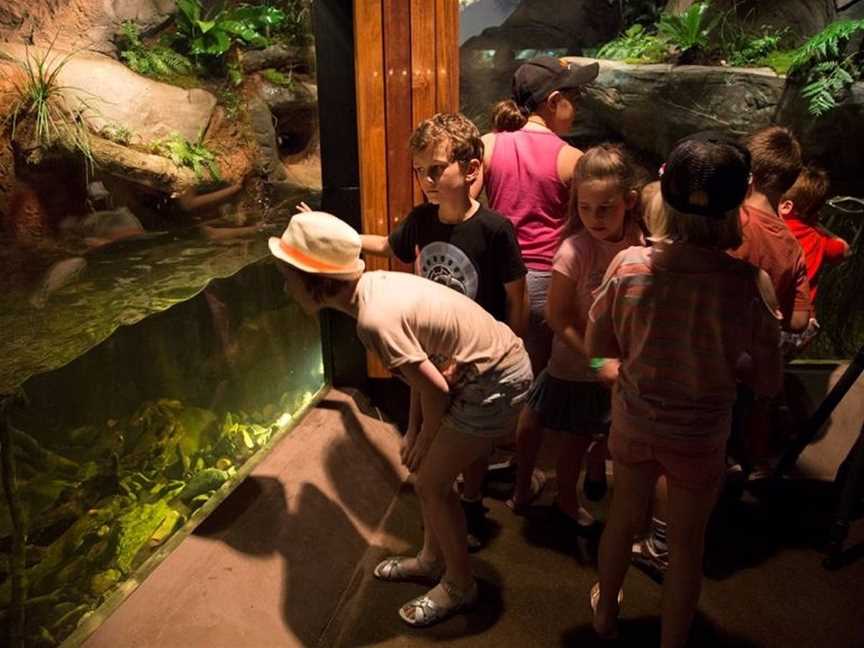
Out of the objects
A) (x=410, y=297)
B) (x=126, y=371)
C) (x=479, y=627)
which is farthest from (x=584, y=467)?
(x=126, y=371)

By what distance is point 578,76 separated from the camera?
272 centimetres

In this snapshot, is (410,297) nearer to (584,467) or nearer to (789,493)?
(584,467)

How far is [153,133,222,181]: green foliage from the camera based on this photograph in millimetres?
3363

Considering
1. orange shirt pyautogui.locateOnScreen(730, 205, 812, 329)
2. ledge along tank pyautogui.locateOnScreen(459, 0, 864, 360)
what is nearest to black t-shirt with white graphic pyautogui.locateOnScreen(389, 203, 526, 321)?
orange shirt pyautogui.locateOnScreen(730, 205, 812, 329)

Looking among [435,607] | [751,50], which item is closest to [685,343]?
[435,607]

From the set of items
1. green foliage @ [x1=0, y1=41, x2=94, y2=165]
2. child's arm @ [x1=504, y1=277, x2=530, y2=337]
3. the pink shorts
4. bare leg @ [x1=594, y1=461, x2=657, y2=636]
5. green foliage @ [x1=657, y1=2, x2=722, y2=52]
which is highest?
green foliage @ [x1=657, y1=2, x2=722, y2=52]

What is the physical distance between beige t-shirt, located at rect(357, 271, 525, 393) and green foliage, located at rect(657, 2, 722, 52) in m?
5.00

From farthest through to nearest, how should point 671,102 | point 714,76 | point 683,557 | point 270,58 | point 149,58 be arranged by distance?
point 671,102 < point 714,76 < point 270,58 < point 149,58 < point 683,557

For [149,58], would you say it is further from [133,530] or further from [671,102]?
[671,102]

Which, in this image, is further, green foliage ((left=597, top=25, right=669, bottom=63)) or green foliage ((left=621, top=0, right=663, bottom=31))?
green foliage ((left=621, top=0, right=663, bottom=31))

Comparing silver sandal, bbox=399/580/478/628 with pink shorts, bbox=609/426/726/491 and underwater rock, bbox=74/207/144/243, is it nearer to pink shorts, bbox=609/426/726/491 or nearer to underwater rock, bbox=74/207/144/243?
pink shorts, bbox=609/426/726/491

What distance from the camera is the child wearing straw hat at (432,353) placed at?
1.95 m

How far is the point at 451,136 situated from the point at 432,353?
859mm

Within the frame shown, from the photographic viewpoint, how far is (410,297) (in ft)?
6.59
